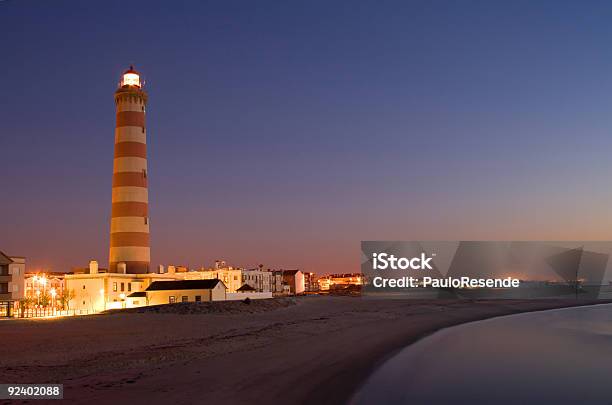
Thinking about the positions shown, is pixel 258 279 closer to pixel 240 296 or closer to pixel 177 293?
pixel 240 296

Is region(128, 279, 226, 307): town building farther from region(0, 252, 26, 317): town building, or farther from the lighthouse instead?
region(0, 252, 26, 317): town building

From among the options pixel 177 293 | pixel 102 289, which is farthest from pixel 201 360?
pixel 102 289

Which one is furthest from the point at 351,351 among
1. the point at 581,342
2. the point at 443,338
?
the point at 581,342

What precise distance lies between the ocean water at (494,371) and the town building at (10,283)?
42857 mm

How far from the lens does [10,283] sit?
55.9 m

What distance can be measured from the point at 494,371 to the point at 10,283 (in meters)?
50.6

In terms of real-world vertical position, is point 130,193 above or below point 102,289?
above

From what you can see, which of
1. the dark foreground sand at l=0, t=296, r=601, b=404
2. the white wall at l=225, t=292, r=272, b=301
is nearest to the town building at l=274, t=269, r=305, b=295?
the white wall at l=225, t=292, r=272, b=301

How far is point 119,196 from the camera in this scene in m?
54.4

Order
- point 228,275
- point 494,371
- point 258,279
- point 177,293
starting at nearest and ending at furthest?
point 494,371, point 177,293, point 228,275, point 258,279

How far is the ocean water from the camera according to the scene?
15633mm

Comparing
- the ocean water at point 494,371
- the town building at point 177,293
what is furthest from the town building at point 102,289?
the ocean water at point 494,371

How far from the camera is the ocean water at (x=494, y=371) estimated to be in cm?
1563

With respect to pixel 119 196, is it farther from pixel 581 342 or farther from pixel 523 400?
pixel 523 400
